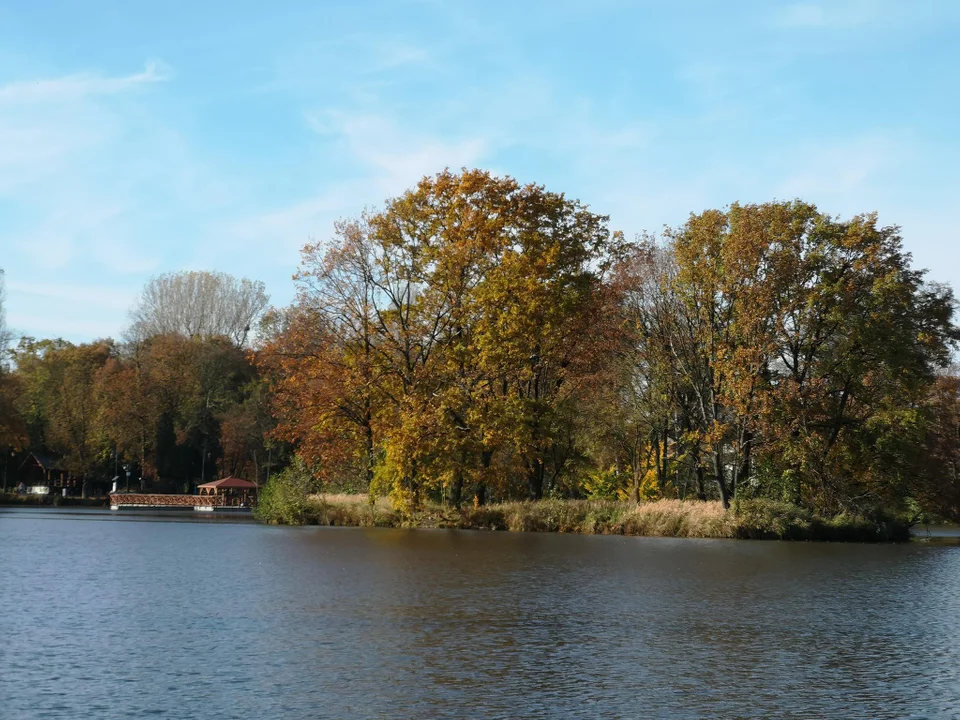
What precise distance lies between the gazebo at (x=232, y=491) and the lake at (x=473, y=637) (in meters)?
60.8

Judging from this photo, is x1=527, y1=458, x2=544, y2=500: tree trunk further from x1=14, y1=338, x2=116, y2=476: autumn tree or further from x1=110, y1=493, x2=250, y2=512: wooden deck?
x1=14, y1=338, x2=116, y2=476: autumn tree

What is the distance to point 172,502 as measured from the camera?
92500 millimetres

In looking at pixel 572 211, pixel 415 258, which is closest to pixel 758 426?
pixel 572 211

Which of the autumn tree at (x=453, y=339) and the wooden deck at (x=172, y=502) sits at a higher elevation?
the autumn tree at (x=453, y=339)

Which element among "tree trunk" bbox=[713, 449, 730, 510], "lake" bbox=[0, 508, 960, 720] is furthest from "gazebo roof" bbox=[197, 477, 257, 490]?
"lake" bbox=[0, 508, 960, 720]

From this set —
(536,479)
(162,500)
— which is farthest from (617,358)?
(162,500)

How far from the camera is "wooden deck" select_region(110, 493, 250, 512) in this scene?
293 feet

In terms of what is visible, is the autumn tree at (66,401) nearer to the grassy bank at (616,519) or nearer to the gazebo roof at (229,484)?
the gazebo roof at (229,484)

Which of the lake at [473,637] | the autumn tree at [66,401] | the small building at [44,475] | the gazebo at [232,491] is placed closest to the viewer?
the lake at [473,637]

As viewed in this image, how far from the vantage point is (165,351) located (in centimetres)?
10238

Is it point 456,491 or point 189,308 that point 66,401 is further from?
point 456,491

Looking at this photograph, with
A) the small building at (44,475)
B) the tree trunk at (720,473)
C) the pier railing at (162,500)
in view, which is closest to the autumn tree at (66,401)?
the small building at (44,475)

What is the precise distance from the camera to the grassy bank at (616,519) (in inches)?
1692

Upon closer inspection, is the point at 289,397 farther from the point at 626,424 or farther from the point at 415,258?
the point at 626,424
